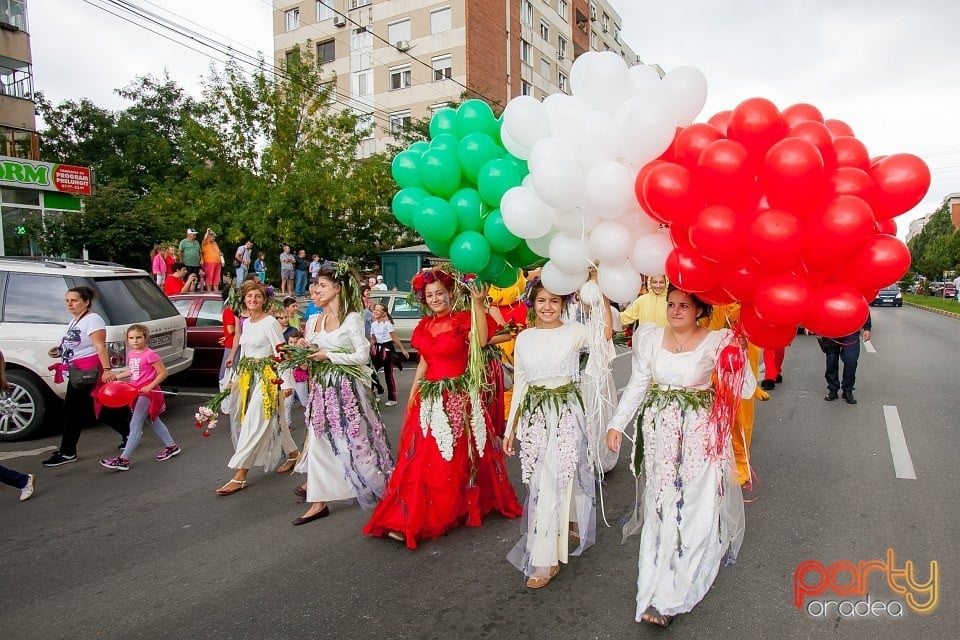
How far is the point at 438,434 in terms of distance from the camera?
4137 millimetres

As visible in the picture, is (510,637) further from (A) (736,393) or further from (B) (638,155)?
(B) (638,155)

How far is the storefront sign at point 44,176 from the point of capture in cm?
1658

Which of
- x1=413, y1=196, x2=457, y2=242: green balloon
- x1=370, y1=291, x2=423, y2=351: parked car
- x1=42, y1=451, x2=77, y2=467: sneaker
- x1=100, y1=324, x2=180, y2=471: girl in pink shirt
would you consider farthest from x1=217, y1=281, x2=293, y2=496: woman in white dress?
x1=370, y1=291, x2=423, y2=351: parked car

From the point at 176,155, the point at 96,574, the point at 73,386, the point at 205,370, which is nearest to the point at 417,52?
the point at 176,155

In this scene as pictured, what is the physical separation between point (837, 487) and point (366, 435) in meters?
3.63

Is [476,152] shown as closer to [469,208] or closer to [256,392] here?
[469,208]

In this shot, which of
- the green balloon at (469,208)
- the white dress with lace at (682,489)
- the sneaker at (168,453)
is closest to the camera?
the white dress with lace at (682,489)

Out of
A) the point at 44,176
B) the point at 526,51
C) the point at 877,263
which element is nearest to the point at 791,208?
the point at 877,263

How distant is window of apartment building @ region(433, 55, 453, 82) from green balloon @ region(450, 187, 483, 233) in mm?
30004

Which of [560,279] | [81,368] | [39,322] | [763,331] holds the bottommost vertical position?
[81,368]

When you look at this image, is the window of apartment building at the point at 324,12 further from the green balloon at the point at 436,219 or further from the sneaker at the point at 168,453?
the green balloon at the point at 436,219

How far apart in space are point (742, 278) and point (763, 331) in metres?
0.35

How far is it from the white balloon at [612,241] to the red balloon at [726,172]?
Answer: 1.64ft

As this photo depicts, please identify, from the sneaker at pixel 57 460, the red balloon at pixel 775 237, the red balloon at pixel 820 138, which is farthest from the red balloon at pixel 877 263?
the sneaker at pixel 57 460
